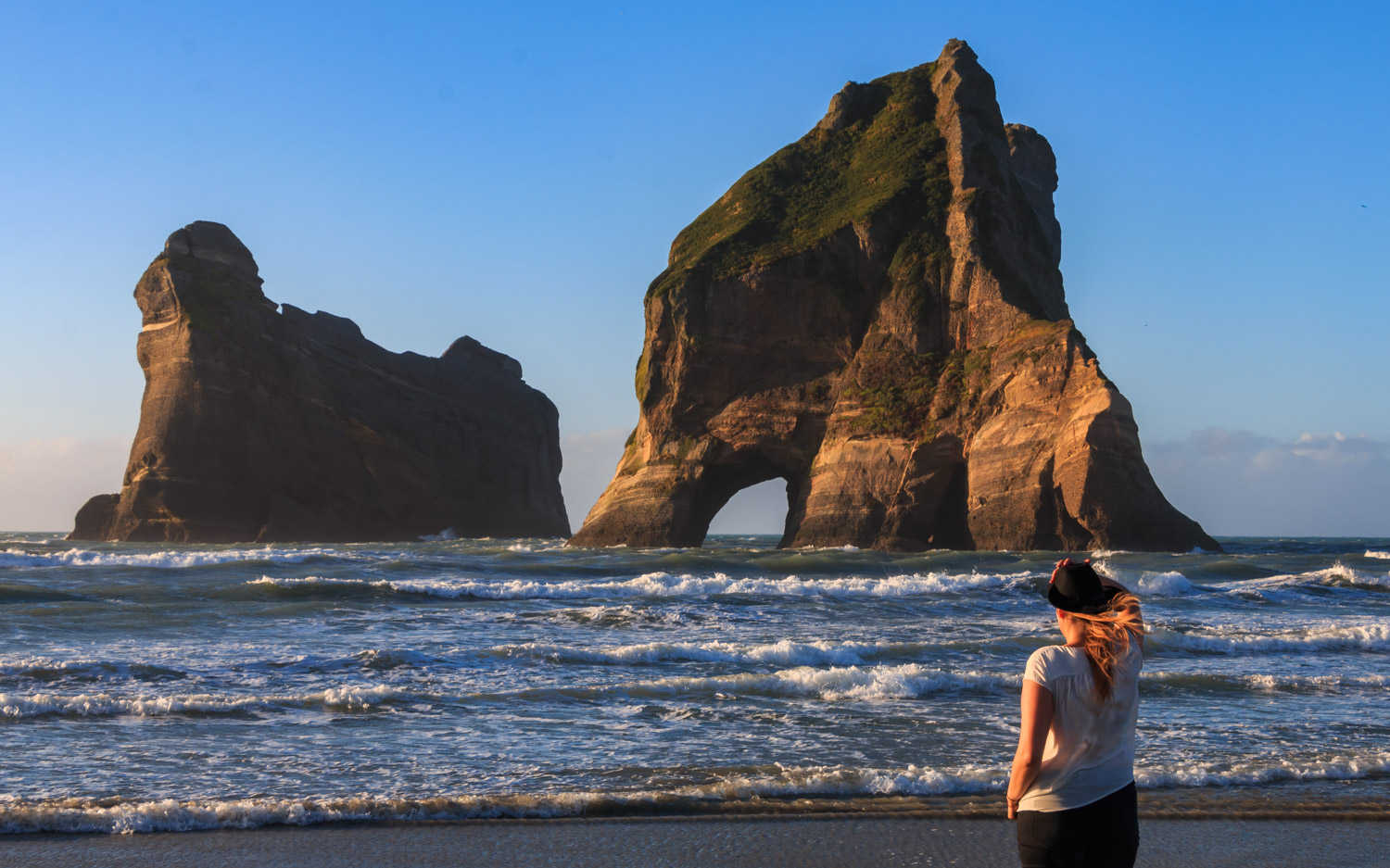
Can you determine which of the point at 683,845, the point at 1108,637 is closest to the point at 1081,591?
the point at 1108,637

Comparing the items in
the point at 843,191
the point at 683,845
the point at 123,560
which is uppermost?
the point at 843,191

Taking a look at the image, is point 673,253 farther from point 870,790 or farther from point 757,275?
point 870,790

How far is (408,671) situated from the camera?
9.74m

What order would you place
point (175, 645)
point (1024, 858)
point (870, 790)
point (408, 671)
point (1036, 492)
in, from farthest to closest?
1. point (1036, 492)
2. point (175, 645)
3. point (408, 671)
4. point (870, 790)
5. point (1024, 858)

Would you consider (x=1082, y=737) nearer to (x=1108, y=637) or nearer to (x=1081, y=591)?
(x=1108, y=637)

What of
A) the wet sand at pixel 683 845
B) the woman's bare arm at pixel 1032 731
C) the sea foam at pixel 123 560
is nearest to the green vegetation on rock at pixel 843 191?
the sea foam at pixel 123 560

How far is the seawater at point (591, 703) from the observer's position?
5699 mm

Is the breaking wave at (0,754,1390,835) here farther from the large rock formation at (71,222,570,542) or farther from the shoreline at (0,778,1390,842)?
the large rock formation at (71,222,570,542)

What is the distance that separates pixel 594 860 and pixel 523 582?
14.8 meters

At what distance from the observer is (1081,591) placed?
292cm

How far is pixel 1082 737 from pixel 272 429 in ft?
210

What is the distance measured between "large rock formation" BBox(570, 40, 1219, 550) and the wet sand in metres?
29.6

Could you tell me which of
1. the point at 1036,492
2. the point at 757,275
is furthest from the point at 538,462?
the point at 1036,492

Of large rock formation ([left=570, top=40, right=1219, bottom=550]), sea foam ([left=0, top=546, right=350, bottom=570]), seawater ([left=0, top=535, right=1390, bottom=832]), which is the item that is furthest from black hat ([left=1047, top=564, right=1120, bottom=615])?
large rock formation ([left=570, top=40, right=1219, bottom=550])
